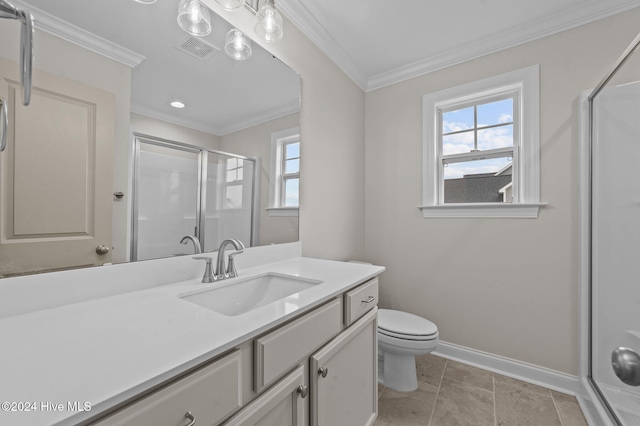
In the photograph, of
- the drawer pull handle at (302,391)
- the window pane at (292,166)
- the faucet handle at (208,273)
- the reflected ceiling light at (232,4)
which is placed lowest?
the drawer pull handle at (302,391)

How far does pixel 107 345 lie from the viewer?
57 centimetres

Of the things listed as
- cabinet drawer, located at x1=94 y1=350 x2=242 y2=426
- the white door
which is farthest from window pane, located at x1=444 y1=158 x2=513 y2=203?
the white door

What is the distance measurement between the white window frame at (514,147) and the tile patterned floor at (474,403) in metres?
1.17

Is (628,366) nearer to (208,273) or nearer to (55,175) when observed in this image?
(208,273)

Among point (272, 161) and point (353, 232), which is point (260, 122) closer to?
point (272, 161)

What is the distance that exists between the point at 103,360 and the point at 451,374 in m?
2.16

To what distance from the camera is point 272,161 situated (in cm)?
162

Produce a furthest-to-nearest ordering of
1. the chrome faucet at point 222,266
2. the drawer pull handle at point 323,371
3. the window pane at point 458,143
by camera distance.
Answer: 1. the window pane at point 458,143
2. the chrome faucet at point 222,266
3. the drawer pull handle at point 323,371

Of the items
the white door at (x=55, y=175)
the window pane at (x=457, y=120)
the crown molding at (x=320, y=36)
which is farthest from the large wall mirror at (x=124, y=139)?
the window pane at (x=457, y=120)

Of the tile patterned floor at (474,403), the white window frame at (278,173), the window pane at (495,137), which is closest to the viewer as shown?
the tile patterned floor at (474,403)

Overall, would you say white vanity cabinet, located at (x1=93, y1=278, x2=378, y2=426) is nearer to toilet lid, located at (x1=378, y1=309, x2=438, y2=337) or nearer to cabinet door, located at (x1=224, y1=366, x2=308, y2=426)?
cabinet door, located at (x1=224, y1=366, x2=308, y2=426)

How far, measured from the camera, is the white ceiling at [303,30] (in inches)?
38.3

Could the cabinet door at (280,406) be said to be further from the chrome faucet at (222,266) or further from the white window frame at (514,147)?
the white window frame at (514,147)

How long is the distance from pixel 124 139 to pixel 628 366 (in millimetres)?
1719
